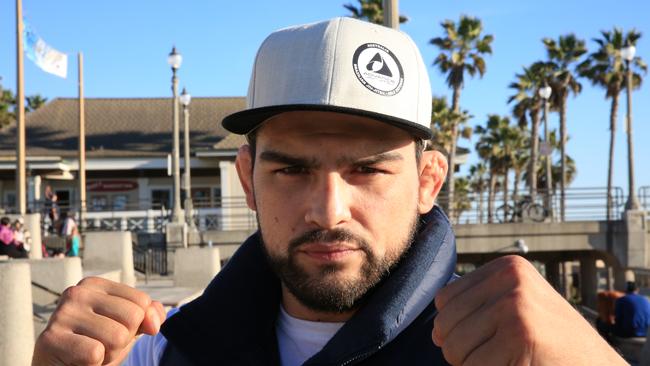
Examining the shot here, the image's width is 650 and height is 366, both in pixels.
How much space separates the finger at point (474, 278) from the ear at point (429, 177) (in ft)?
2.38

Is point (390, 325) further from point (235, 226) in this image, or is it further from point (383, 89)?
point (235, 226)

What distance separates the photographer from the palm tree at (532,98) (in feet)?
134

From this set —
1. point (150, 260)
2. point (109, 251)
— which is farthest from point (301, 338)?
point (150, 260)

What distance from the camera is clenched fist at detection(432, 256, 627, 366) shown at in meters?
1.39

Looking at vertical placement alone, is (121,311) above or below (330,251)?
below

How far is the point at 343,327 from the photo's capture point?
200 centimetres

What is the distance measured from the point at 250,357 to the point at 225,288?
302mm

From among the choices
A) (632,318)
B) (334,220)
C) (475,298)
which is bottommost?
(632,318)

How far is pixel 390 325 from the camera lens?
194 cm

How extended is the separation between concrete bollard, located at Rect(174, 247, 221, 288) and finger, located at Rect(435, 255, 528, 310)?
1351cm

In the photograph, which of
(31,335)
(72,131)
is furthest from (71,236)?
(72,131)

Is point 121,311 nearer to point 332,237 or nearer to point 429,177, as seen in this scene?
point 332,237

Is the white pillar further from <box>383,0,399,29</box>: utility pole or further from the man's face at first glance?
the man's face

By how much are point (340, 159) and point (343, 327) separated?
1.33 ft
